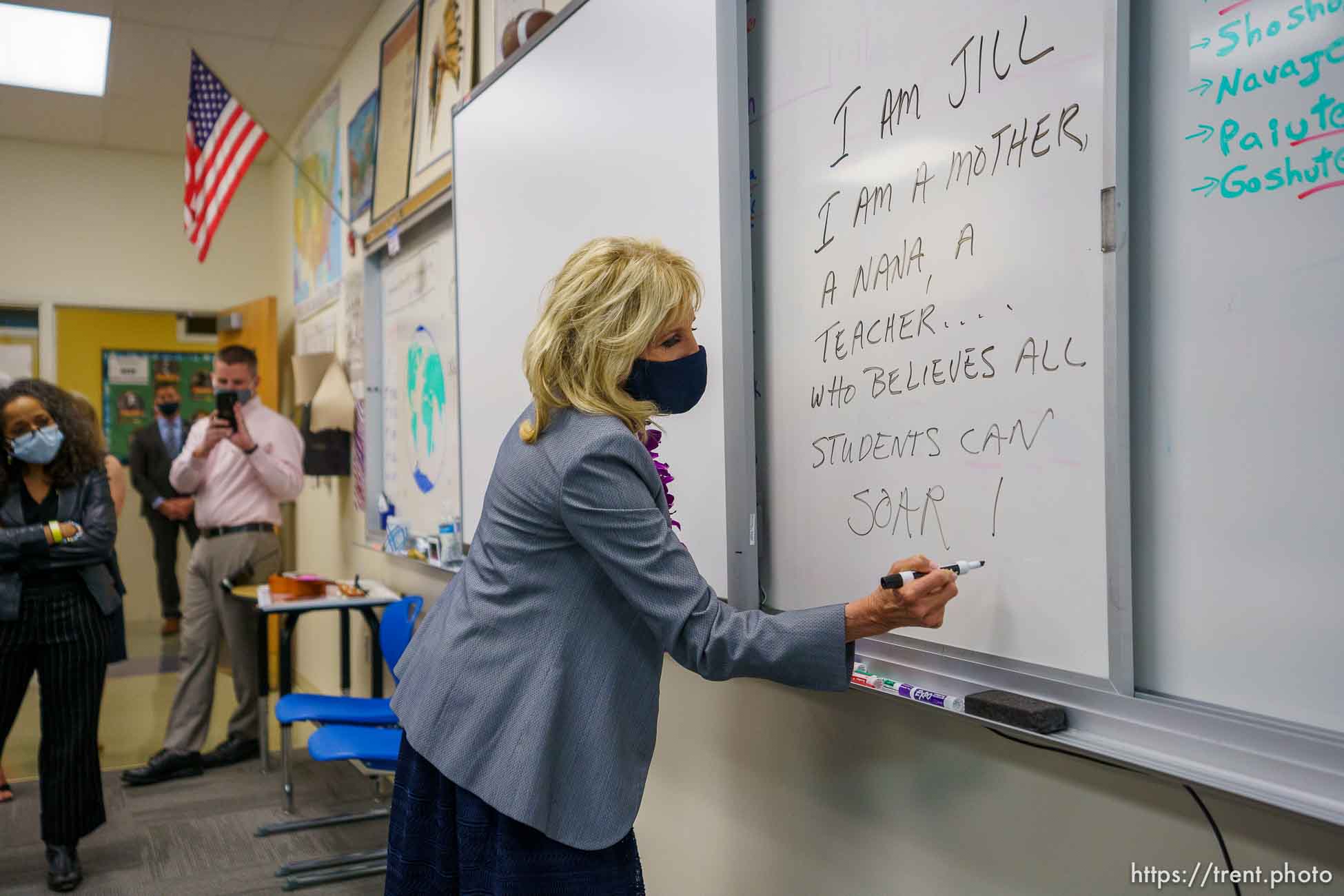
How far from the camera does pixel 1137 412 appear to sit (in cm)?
114

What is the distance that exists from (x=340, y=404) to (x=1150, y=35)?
13.2 ft

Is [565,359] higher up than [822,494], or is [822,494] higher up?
[565,359]

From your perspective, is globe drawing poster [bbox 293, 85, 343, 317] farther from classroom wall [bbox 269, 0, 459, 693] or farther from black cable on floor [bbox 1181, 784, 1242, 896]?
black cable on floor [bbox 1181, 784, 1242, 896]

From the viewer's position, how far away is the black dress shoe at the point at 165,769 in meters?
3.90

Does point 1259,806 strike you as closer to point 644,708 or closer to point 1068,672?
point 1068,672

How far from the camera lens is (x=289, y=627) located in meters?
3.61

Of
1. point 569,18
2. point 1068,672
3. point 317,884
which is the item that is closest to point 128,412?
point 317,884

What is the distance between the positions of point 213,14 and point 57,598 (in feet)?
9.27

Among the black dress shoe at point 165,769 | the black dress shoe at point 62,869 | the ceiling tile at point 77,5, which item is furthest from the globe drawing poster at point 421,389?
the ceiling tile at point 77,5

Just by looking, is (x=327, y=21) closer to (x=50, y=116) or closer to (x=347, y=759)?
(x=50, y=116)

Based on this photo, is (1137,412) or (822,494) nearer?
(1137,412)

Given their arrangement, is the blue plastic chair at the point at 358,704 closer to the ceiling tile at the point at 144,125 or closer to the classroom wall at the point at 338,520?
the classroom wall at the point at 338,520

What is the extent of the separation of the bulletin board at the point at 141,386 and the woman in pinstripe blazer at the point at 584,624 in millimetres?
6123

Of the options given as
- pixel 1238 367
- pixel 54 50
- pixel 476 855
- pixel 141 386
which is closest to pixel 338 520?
pixel 54 50
